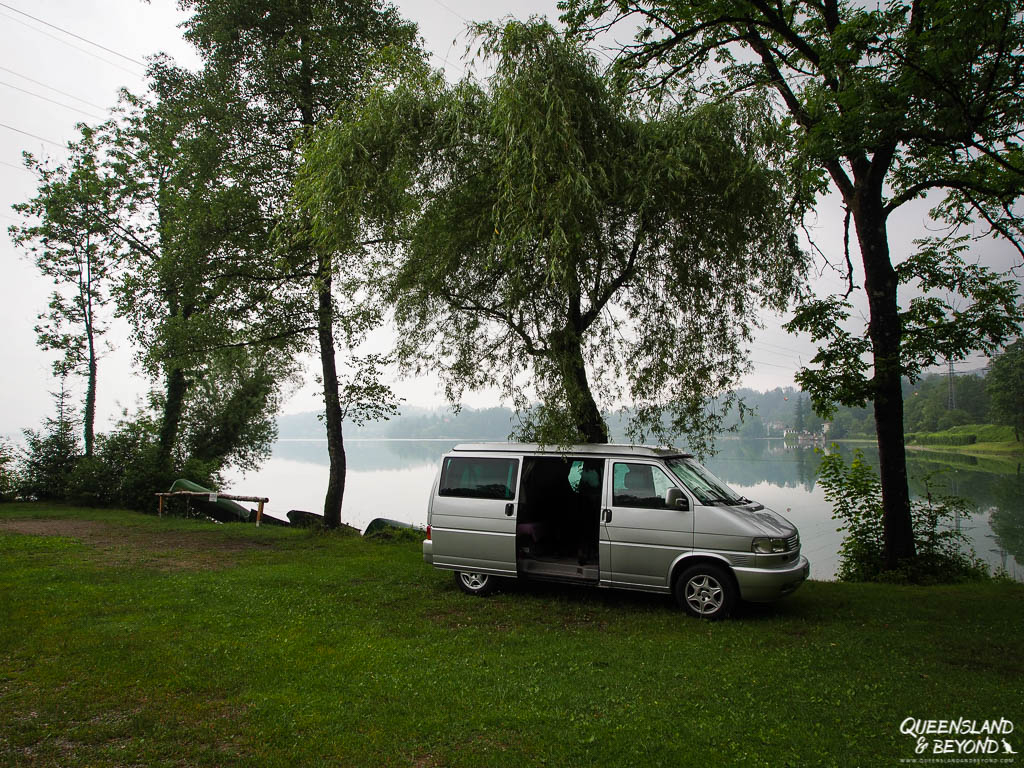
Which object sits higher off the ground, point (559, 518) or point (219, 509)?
point (559, 518)

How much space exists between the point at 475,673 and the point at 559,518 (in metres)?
3.85

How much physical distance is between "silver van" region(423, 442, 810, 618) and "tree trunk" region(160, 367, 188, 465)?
17.8 meters

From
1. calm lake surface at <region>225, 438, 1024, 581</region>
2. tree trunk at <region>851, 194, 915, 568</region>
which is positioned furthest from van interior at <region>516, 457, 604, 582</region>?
tree trunk at <region>851, 194, 915, 568</region>

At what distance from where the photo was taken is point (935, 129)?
8.16 meters

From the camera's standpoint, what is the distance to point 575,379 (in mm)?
9203

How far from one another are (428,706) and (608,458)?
4149 millimetres

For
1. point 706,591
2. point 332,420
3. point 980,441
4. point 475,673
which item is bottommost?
point 475,673

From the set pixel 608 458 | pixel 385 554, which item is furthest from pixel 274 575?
pixel 608 458

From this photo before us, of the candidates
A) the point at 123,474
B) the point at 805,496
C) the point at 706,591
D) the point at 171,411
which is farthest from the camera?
the point at 805,496

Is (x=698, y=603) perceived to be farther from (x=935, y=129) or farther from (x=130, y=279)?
(x=130, y=279)

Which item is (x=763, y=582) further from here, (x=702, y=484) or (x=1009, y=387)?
(x=1009, y=387)

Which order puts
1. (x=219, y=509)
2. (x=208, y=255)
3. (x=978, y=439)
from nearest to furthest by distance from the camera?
(x=208, y=255) → (x=219, y=509) → (x=978, y=439)

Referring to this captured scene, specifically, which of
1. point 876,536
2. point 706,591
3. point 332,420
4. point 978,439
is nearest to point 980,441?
point 978,439

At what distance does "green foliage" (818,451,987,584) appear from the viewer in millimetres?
10070
